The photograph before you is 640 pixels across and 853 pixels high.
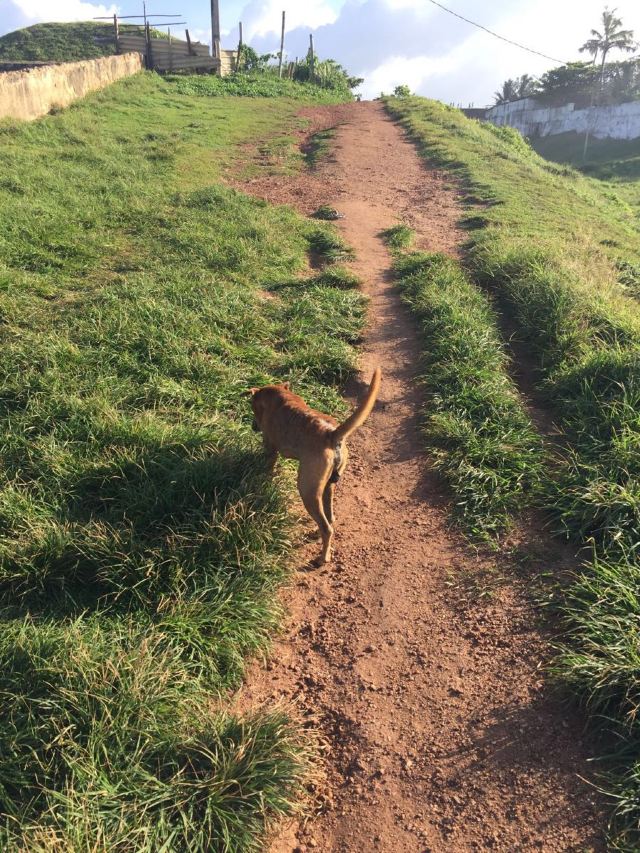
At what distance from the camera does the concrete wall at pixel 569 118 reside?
39812mm

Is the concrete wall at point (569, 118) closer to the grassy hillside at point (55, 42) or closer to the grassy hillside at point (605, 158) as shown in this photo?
the grassy hillside at point (605, 158)

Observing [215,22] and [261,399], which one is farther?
[215,22]

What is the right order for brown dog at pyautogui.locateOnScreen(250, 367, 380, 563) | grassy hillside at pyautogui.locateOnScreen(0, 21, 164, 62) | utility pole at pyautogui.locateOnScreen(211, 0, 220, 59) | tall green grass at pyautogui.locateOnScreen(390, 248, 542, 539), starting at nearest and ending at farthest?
brown dog at pyautogui.locateOnScreen(250, 367, 380, 563) → tall green grass at pyautogui.locateOnScreen(390, 248, 542, 539) → utility pole at pyautogui.locateOnScreen(211, 0, 220, 59) → grassy hillside at pyautogui.locateOnScreen(0, 21, 164, 62)

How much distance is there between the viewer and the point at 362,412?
2.68m

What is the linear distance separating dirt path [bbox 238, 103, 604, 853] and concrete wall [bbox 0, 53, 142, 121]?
1246 centimetres

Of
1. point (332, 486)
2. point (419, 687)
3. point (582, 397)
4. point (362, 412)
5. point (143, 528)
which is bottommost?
point (419, 687)

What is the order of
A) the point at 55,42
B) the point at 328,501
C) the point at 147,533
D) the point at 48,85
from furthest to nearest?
the point at 55,42 < the point at 48,85 < the point at 328,501 < the point at 147,533

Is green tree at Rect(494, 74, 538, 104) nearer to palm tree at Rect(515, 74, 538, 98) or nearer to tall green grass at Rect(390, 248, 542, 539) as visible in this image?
palm tree at Rect(515, 74, 538, 98)

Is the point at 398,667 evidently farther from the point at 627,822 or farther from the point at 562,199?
the point at 562,199

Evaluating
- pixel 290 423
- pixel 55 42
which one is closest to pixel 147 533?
pixel 290 423

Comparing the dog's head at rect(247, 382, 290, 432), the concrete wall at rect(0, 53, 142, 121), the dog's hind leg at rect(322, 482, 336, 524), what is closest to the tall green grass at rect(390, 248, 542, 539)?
the dog's hind leg at rect(322, 482, 336, 524)

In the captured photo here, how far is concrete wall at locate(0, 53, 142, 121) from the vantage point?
11555 mm

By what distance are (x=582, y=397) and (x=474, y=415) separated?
857 mm

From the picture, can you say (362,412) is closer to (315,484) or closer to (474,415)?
(315,484)
